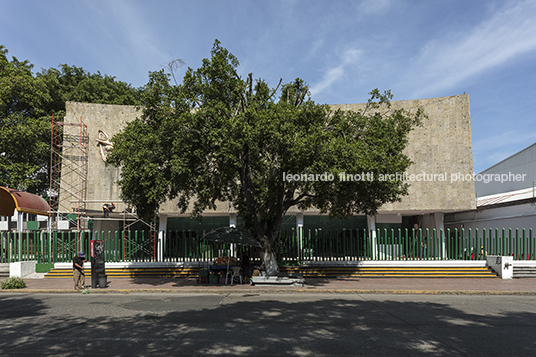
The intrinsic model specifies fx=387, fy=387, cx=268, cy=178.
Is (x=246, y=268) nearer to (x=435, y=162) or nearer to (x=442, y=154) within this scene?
(x=435, y=162)

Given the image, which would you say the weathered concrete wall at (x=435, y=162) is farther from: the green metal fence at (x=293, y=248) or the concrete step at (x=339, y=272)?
the concrete step at (x=339, y=272)

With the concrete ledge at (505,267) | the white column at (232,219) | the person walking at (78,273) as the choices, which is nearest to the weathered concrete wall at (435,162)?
the white column at (232,219)

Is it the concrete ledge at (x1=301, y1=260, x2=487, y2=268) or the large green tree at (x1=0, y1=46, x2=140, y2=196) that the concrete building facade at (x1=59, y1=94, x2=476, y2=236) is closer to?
the large green tree at (x1=0, y1=46, x2=140, y2=196)

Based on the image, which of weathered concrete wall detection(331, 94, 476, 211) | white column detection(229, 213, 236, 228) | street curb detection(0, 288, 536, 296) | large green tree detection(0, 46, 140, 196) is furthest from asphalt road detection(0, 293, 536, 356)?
large green tree detection(0, 46, 140, 196)

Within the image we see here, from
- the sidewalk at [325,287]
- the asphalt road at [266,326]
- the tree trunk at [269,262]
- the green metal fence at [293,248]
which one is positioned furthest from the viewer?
the green metal fence at [293,248]

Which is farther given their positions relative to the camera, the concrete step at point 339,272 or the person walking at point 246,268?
the concrete step at point 339,272

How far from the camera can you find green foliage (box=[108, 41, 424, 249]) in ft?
45.0

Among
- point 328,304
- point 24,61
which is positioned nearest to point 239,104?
point 328,304

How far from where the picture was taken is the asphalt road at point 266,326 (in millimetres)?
6695

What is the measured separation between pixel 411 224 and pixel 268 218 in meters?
22.2

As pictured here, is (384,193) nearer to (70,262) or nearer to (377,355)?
(377,355)

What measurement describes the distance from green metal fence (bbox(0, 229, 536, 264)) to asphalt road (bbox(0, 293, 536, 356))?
25.4 feet

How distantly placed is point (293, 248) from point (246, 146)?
8443mm

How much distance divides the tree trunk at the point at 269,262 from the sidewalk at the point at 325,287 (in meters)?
0.97
